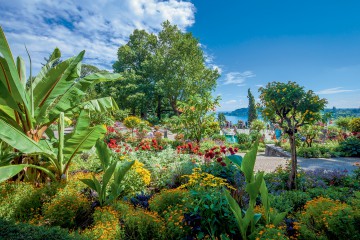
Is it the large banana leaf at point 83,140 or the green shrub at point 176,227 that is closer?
the green shrub at point 176,227

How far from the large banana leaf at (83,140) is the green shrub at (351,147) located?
36.6ft

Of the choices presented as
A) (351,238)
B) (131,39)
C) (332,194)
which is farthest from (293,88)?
(131,39)

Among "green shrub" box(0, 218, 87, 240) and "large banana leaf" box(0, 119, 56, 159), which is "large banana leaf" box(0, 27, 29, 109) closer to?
"large banana leaf" box(0, 119, 56, 159)

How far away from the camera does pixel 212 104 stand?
1059 centimetres

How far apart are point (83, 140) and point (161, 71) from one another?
2109 cm

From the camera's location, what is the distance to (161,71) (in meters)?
24.2

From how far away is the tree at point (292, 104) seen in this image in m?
4.74

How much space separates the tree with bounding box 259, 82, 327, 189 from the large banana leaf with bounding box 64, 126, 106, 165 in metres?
3.98

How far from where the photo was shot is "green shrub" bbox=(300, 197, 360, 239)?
2.34 m

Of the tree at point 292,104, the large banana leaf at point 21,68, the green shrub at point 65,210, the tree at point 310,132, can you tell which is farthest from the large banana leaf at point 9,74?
the tree at point 310,132

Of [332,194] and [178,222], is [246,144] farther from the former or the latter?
[178,222]

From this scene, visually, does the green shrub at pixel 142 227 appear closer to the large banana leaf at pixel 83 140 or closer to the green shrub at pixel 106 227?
the green shrub at pixel 106 227

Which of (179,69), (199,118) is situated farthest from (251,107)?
(199,118)

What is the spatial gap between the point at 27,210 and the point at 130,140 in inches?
280
